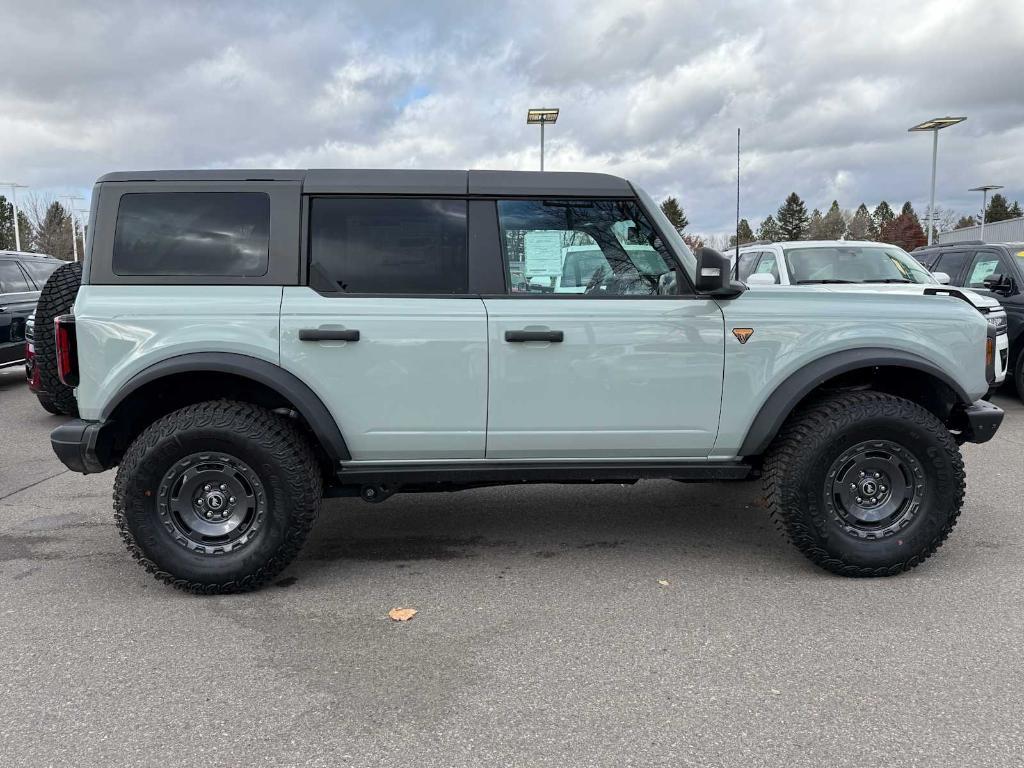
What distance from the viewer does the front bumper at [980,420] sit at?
3.86 m

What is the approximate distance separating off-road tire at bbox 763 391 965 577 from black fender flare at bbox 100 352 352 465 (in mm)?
2212

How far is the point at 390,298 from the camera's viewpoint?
3.65 metres

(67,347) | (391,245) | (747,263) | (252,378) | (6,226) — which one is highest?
(6,226)

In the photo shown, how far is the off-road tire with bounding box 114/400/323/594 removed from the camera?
355 cm

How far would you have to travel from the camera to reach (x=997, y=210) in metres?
81.1

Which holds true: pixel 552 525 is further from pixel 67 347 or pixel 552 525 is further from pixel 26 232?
pixel 26 232

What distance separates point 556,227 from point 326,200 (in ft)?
3.70

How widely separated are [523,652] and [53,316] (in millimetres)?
3551

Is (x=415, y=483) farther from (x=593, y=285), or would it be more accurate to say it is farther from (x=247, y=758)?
(x=247, y=758)

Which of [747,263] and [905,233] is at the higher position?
[905,233]

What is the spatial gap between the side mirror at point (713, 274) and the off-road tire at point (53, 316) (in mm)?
3476

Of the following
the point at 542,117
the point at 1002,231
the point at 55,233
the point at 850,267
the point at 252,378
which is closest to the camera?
the point at 252,378

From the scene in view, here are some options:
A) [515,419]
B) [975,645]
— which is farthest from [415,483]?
[975,645]

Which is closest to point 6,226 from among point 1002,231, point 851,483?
point 1002,231
